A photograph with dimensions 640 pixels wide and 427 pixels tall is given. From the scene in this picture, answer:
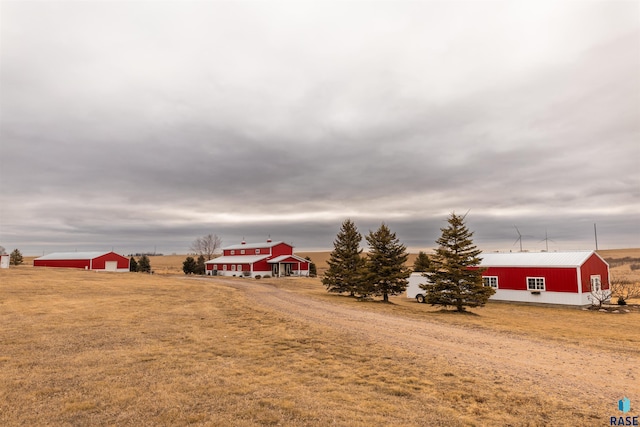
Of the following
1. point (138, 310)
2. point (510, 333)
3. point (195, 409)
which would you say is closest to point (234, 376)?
point (195, 409)

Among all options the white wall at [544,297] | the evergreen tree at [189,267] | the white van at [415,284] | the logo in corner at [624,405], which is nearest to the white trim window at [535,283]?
the white wall at [544,297]

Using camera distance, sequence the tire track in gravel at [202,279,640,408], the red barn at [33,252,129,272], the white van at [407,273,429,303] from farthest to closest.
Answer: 1. the red barn at [33,252,129,272]
2. the white van at [407,273,429,303]
3. the tire track in gravel at [202,279,640,408]

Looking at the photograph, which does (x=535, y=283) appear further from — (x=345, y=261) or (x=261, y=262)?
(x=261, y=262)

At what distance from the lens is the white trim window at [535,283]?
34772 mm

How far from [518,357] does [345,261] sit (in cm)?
2535

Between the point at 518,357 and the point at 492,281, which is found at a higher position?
the point at 492,281

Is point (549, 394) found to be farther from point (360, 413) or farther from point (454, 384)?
point (360, 413)

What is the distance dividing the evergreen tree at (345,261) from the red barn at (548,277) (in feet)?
50.9

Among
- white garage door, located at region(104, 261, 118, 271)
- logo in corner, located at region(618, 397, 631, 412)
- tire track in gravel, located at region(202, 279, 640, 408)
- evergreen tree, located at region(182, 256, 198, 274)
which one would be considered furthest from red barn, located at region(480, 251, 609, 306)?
white garage door, located at region(104, 261, 118, 271)

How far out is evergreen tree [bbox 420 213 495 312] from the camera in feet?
88.3

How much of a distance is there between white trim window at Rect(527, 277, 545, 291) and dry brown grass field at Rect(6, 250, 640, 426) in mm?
15600

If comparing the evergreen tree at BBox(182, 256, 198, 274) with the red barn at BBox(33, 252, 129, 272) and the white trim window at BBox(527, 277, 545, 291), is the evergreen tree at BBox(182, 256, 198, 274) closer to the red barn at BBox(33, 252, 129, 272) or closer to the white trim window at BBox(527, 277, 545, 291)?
the red barn at BBox(33, 252, 129, 272)

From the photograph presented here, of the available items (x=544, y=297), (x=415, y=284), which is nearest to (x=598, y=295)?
(x=544, y=297)

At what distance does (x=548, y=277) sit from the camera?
34.4 metres
